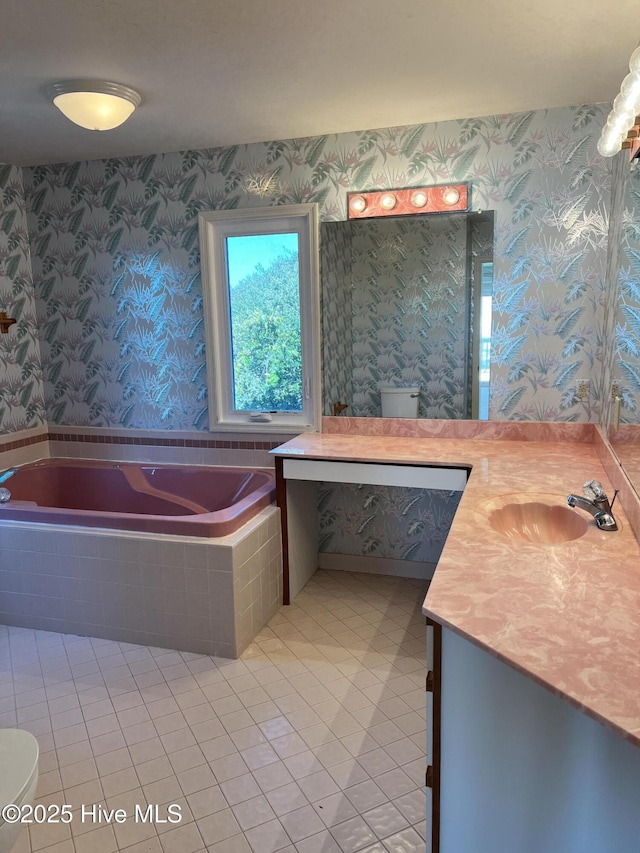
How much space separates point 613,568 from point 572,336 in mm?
1709

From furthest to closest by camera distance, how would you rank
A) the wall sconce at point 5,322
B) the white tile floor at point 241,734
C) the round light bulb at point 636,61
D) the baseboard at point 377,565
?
1. the wall sconce at point 5,322
2. the baseboard at point 377,565
3. the white tile floor at point 241,734
4. the round light bulb at point 636,61

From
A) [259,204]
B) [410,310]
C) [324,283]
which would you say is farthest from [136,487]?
[410,310]

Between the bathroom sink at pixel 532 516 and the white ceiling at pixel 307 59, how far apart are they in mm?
1538

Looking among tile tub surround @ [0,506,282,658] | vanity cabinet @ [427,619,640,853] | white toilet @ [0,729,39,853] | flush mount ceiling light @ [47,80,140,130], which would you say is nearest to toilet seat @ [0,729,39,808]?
white toilet @ [0,729,39,853]

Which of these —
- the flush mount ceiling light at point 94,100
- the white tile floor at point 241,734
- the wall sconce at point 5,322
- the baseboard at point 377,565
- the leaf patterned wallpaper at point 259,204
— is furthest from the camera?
the wall sconce at point 5,322

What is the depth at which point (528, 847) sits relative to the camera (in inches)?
46.9

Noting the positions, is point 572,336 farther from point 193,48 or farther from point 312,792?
point 312,792

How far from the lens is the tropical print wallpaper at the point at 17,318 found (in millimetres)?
3631

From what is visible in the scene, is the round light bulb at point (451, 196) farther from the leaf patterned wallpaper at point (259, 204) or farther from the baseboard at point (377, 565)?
the baseboard at point (377, 565)

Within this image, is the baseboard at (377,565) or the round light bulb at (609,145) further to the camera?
the baseboard at (377,565)

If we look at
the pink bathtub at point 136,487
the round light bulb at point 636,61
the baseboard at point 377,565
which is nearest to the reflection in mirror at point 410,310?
the pink bathtub at point 136,487

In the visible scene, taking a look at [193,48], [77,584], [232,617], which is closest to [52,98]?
[193,48]

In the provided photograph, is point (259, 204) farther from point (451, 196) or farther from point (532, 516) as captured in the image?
point (532, 516)

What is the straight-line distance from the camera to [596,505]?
6.09ft
